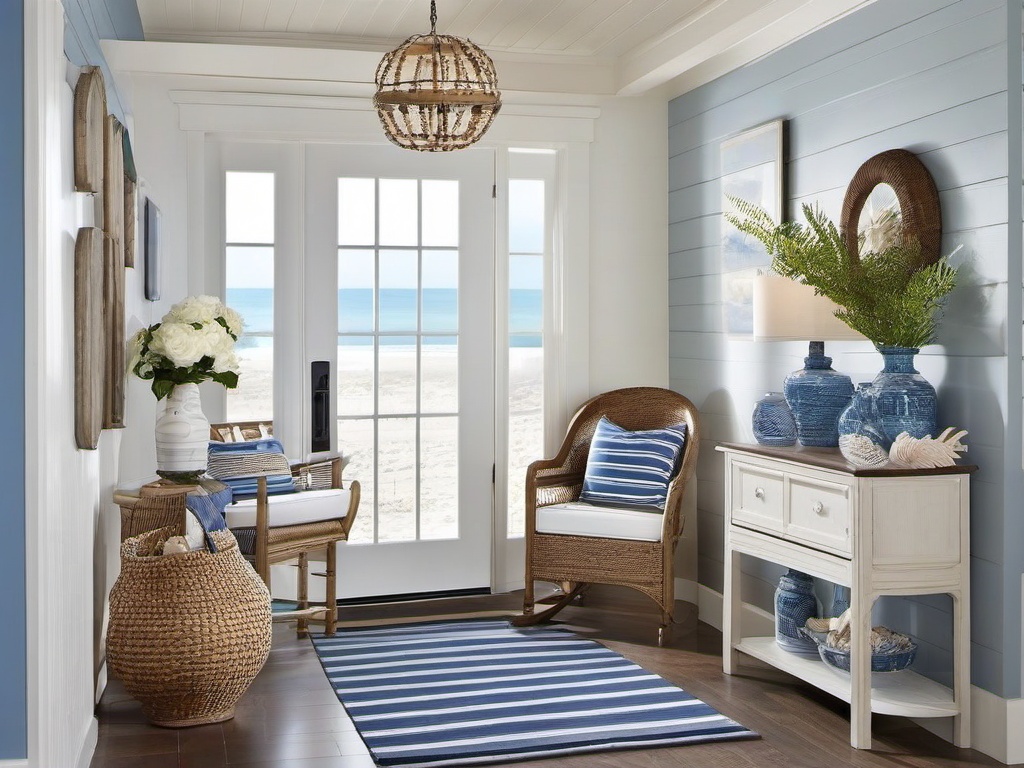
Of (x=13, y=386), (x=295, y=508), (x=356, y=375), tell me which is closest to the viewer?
(x=13, y=386)

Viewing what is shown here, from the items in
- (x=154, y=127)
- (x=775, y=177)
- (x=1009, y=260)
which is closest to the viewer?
(x=1009, y=260)

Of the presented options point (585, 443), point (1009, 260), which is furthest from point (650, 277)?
point (1009, 260)

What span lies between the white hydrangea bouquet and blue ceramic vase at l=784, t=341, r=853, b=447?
187cm

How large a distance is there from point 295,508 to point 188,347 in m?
0.90

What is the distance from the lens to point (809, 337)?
11.0 ft

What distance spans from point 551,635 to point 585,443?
915 millimetres

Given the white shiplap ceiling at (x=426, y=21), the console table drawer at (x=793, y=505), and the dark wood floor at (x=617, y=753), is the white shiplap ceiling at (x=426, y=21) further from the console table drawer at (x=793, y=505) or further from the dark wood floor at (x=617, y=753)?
the dark wood floor at (x=617, y=753)

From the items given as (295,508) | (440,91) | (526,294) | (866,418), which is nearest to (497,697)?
(295,508)

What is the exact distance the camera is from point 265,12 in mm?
4184

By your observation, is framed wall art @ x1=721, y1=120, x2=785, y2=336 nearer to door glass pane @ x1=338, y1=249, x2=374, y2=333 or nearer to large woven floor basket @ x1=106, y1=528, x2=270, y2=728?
door glass pane @ x1=338, y1=249, x2=374, y2=333

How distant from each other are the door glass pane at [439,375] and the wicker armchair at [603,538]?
0.53m

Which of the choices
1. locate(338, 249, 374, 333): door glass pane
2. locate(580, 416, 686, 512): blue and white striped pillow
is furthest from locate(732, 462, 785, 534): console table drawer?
locate(338, 249, 374, 333): door glass pane

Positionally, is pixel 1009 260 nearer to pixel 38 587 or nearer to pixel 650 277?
pixel 650 277

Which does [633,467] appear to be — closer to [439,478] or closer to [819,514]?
[439,478]
